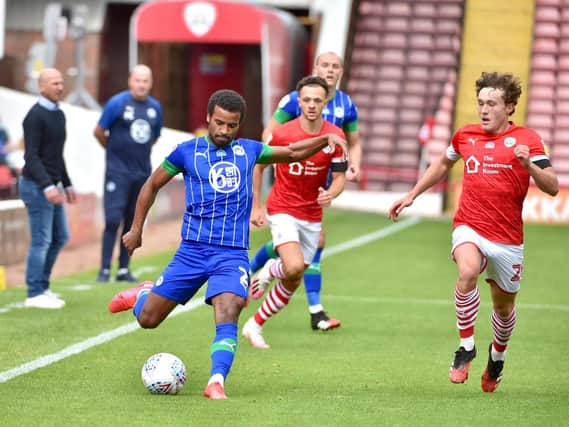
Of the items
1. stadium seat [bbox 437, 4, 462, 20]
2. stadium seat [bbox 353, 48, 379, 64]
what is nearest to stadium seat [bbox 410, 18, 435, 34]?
stadium seat [bbox 437, 4, 462, 20]

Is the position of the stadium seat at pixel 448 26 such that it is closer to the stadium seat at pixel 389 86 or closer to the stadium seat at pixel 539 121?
the stadium seat at pixel 389 86

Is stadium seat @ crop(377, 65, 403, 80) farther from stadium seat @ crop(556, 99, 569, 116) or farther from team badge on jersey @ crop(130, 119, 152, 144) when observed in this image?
team badge on jersey @ crop(130, 119, 152, 144)

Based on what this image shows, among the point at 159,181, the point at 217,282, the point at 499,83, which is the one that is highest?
the point at 499,83

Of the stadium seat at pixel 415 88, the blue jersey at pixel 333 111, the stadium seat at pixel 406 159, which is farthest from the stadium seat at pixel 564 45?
the blue jersey at pixel 333 111

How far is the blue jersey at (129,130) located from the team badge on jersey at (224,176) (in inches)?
240

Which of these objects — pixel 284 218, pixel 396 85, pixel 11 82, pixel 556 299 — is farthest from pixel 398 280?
pixel 11 82

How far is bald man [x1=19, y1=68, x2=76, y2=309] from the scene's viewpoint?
11.8 metres

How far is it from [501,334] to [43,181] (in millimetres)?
4808

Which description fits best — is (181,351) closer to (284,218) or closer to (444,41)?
(284,218)

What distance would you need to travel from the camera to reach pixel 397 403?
305 inches

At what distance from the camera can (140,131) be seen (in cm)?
1404

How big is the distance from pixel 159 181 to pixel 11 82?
79.5 feet

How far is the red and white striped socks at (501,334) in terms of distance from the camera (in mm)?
8484

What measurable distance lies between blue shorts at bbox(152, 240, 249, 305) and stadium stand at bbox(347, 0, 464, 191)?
20177 millimetres
